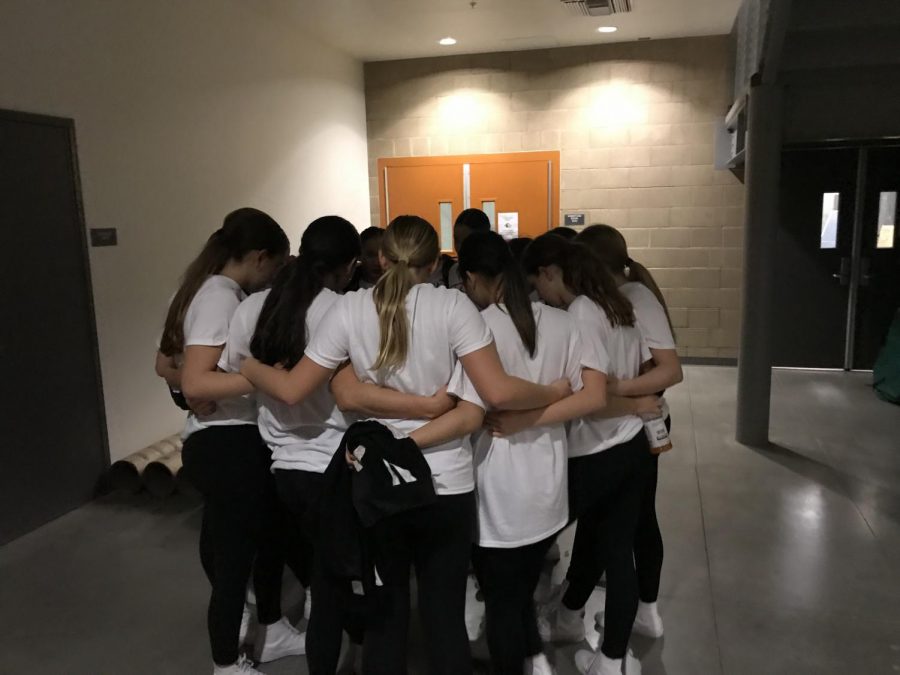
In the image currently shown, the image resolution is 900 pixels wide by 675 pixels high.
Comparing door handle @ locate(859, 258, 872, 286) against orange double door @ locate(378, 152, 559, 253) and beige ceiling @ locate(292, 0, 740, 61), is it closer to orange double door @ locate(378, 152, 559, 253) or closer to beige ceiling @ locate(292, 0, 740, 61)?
beige ceiling @ locate(292, 0, 740, 61)

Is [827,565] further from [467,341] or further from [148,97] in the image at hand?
[148,97]

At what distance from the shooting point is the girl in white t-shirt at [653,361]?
223 centimetres

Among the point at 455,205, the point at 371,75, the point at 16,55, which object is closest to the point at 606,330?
the point at 16,55

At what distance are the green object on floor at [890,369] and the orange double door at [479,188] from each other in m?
3.17

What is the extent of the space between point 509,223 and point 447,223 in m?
0.65

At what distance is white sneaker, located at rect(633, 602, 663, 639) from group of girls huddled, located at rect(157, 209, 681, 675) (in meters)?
0.34

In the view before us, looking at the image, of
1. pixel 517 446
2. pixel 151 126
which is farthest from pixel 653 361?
pixel 151 126

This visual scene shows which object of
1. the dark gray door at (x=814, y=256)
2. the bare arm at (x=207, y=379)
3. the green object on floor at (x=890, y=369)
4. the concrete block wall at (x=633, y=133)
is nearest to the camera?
the bare arm at (x=207, y=379)

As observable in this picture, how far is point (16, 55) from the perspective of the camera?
3545 mm

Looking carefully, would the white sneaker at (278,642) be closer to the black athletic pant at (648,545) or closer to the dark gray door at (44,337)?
the black athletic pant at (648,545)

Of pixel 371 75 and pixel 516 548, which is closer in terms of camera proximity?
→ pixel 516 548

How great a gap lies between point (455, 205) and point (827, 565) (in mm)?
5240

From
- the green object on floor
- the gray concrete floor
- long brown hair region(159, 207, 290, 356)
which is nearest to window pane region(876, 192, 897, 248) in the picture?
the green object on floor

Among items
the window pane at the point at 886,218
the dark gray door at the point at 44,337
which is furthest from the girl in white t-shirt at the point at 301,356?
the window pane at the point at 886,218
